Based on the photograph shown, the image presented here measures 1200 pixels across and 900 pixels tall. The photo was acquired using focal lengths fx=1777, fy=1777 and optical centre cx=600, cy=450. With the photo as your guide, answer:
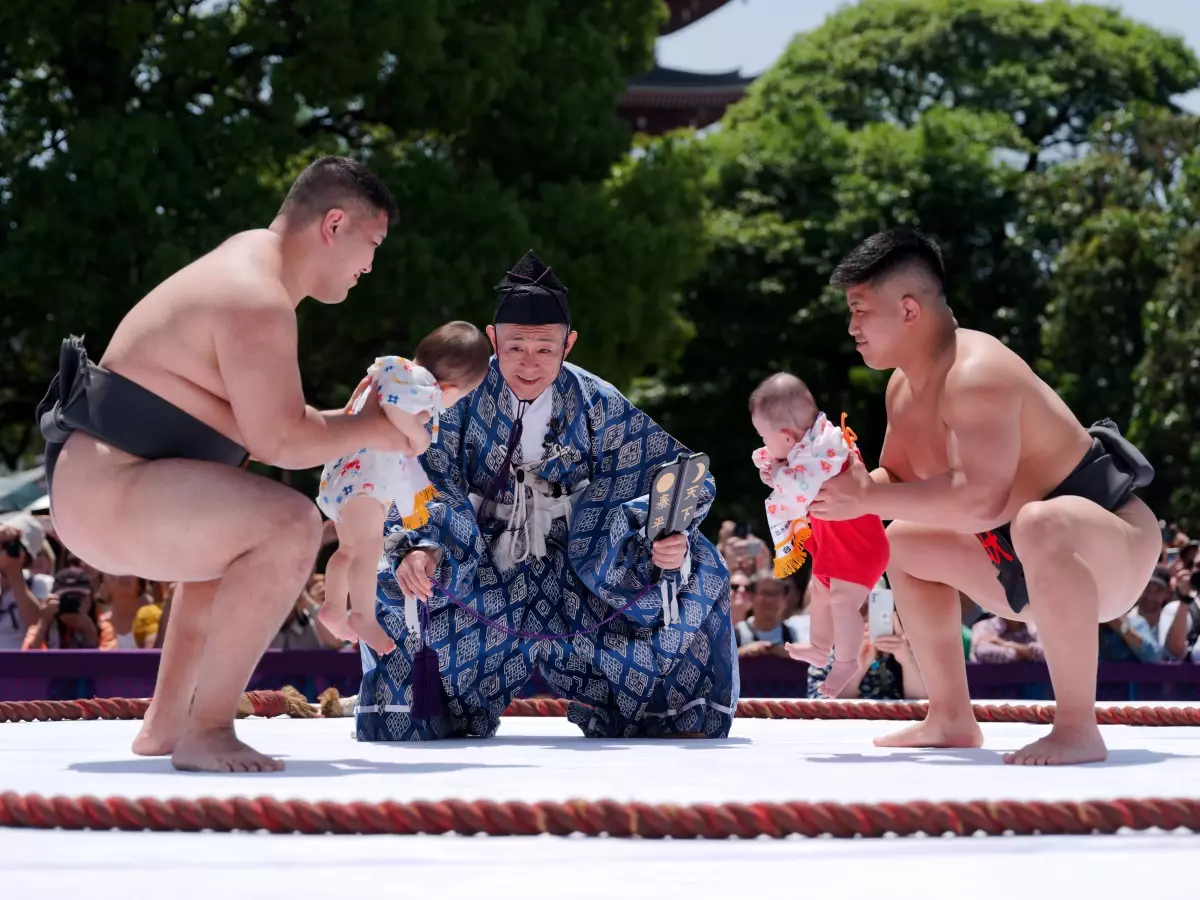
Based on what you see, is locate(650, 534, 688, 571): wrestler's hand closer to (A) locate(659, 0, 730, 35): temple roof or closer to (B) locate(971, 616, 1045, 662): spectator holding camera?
(B) locate(971, 616, 1045, 662): spectator holding camera

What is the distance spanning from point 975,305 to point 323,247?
15.9 meters

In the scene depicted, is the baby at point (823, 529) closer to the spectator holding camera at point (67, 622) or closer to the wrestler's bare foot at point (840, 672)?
the wrestler's bare foot at point (840, 672)

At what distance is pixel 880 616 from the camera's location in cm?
543

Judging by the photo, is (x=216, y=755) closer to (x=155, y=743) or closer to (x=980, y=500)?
(x=155, y=743)

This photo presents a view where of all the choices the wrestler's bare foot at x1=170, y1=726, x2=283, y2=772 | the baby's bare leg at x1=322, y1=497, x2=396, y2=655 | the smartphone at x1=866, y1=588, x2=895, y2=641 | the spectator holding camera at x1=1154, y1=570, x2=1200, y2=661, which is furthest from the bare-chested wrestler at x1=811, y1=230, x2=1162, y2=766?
the spectator holding camera at x1=1154, y1=570, x2=1200, y2=661

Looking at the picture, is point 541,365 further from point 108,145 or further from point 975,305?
point 975,305

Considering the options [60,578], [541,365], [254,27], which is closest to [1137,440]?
[254,27]

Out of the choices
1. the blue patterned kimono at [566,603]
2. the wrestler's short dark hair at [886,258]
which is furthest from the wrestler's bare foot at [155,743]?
the wrestler's short dark hair at [886,258]

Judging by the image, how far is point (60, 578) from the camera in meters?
6.11

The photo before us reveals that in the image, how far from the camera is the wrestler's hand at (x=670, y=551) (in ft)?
12.0

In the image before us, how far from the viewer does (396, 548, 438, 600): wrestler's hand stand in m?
3.57

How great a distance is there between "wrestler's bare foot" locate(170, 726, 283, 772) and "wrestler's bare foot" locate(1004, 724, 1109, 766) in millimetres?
1265

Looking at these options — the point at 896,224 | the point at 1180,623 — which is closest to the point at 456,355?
the point at 1180,623

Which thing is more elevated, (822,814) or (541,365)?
(541,365)
